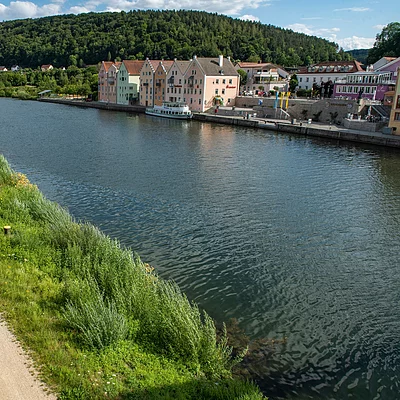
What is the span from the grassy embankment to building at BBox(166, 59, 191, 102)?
66.8m

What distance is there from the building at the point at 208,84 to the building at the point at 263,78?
13.2 m

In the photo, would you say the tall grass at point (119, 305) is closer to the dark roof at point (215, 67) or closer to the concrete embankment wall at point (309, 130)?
the concrete embankment wall at point (309, 130)

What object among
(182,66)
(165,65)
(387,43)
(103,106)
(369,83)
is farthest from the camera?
(387,43)

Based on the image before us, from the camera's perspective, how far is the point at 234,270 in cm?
1498

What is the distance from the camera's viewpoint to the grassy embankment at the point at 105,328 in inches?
294

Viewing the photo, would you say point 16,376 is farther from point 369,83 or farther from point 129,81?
point 129,81

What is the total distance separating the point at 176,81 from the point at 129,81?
14.6 m

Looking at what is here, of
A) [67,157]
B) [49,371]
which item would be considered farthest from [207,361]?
[67,157]

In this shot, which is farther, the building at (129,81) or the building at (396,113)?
the building at (129,81)

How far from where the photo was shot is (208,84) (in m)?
72.4

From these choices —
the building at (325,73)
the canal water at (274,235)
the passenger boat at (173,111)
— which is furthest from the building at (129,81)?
the canal water at (274,235)

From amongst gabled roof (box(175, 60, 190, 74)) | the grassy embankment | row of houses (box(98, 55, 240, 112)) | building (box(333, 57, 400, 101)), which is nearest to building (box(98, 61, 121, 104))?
row of houses (box(98, 55, 240, 112))

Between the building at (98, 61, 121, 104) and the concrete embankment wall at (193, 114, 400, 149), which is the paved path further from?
the building at (98, 61, 121, 104)

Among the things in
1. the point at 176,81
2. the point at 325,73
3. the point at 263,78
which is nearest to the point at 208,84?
the point at 176,81
